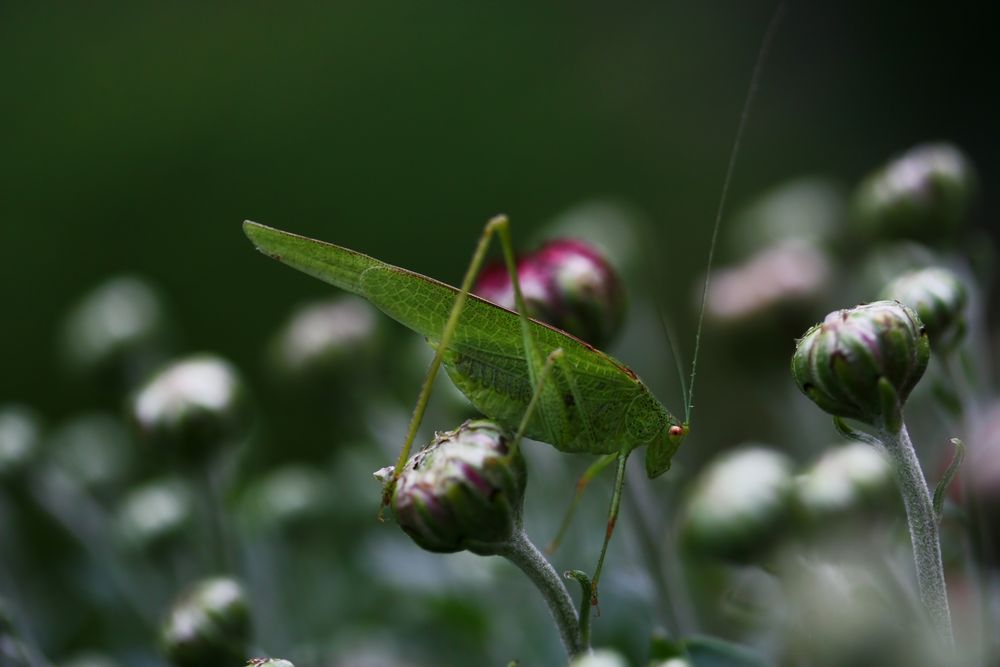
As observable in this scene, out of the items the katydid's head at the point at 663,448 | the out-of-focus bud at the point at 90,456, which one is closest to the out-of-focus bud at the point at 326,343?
the out-of-focus bud at the point at 90,456

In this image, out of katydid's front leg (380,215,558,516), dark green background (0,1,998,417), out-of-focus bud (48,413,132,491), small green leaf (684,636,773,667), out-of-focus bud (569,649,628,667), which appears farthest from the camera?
dark green background (0,1,998,417)

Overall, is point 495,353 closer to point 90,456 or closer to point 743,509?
point 743,509

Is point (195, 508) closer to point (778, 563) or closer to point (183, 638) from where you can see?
point (183, 638)

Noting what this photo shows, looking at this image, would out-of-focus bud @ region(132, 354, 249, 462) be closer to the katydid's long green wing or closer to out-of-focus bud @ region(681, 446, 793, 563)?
the katydid's long green wing

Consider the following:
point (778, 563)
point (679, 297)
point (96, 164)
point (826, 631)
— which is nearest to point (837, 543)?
point (778, 563)

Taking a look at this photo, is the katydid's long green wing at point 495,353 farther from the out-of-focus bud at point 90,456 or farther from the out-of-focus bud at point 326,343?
the out-of-focus bud at point 90,456

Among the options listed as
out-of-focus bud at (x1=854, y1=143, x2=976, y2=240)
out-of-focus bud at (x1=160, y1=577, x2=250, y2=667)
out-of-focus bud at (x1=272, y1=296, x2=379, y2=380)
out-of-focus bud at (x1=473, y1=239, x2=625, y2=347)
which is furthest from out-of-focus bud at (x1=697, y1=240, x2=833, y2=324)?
out-of-focus bud at (x1=160, y1=577, x2=250, y2=667)

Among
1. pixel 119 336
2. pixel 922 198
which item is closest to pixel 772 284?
pixel 922 198
